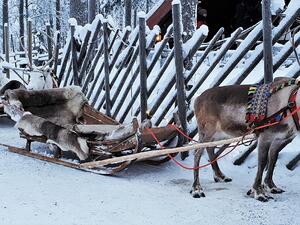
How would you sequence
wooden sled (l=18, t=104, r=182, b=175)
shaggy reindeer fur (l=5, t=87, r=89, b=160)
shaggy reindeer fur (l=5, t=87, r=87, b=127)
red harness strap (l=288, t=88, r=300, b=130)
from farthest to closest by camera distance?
shaggy reindeer fur (l=5, t=87, r=87, b=127)
shaggy reindeer fur (l=5, t=87, r=89, b=160)
wooden sled (l=18, t=104, r=182, b=175)
red harness strap (l=288, t=88, r=300, b=130)

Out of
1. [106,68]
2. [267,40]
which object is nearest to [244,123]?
[267,40]

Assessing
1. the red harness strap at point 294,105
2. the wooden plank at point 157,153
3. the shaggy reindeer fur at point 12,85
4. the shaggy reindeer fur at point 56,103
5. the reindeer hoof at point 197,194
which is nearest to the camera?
the red harness strap at point 294,105

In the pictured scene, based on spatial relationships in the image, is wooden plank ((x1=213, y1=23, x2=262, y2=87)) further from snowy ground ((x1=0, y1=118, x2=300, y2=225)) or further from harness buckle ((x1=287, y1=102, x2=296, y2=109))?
harness buckle ((x1=287, y1=102, x2=296, y2=109))

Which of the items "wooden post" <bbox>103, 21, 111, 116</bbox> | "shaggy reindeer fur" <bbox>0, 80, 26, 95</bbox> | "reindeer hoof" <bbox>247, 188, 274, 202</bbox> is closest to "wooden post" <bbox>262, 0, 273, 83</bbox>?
"reindeer hoof" <bbox>247, 188, 274, 202</bbox>

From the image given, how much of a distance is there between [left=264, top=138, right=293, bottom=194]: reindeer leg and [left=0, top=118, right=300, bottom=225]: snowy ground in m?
0.12

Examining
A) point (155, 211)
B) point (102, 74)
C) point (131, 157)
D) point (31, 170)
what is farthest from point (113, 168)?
point (102, 74)

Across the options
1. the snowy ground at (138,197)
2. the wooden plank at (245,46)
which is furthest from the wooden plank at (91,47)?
the wooden plank at (245,46)

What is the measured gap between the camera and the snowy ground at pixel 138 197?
12.7 feet

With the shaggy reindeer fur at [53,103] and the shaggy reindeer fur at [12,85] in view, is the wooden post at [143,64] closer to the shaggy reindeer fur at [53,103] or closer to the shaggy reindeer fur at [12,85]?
the shaggy reindeer fur at [53,103]

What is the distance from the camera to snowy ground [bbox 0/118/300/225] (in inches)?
152

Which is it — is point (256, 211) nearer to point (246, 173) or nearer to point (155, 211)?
point (155, 211)

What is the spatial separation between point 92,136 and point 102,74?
2673mm

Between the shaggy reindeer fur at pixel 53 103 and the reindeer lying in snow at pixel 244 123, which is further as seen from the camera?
the shaggy reindeer fur at pixel 53 103

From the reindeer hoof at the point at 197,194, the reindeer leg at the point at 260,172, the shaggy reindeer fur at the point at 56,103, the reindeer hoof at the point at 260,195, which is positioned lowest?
the reindeer hoof at the point at 197,194
